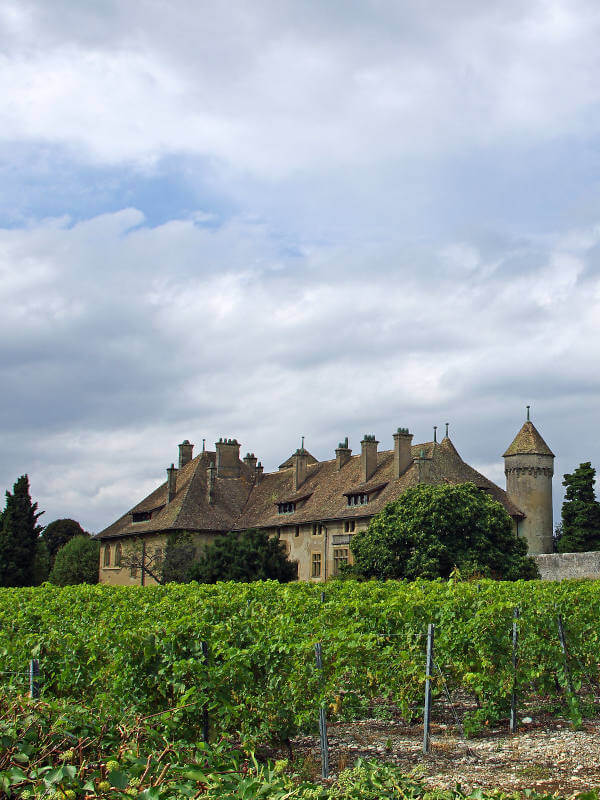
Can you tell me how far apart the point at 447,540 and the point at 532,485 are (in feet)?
59.8

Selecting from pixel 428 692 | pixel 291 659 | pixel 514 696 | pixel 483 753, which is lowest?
pixel 483 753

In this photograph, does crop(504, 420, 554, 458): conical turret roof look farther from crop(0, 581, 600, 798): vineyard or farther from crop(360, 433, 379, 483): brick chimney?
crop(0, 581, 600, 798): vineyard

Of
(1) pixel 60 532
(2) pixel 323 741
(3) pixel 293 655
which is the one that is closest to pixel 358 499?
(3) pixel 293 655

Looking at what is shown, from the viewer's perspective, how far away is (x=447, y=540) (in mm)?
34406

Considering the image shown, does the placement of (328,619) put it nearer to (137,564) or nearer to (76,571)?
(137,564)

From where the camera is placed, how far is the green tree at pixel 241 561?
130 feet

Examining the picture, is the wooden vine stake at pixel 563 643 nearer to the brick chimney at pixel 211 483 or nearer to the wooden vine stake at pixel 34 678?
the wooden vine stake at pixel 34 678

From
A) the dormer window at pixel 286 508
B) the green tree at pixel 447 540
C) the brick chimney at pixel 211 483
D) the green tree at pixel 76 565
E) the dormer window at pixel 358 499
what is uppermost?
the brick chimney at pixel 211 483

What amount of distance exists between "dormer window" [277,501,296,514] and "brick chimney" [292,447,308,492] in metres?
1.41

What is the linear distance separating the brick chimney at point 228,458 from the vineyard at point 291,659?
45911 millimetres

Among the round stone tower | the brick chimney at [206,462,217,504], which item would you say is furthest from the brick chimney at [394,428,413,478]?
the brick chimney at [206,462,217,504]

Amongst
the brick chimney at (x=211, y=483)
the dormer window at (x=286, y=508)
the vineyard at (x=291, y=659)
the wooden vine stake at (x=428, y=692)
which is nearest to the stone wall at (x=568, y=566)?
the dormer window at (x=286, y=508)

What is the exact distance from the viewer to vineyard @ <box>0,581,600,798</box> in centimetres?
859

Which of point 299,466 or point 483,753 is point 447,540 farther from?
point 483,753
